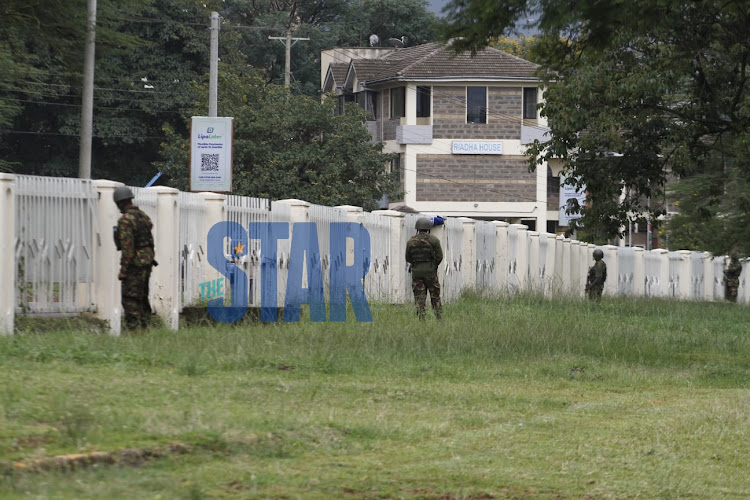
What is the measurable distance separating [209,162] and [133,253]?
45.7 ft

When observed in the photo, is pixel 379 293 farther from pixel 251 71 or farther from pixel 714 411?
pixel 251 71

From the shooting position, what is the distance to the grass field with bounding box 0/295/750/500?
6.82m

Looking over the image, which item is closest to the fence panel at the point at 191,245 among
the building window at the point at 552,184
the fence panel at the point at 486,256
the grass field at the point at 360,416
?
the grass field at the point at 360,416

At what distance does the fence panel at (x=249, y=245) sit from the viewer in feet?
55.9

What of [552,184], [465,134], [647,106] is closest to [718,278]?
[552,184]

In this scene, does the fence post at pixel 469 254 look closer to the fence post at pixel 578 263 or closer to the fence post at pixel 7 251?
the fence post at pixel 578 263

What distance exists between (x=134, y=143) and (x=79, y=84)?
50.0 feet


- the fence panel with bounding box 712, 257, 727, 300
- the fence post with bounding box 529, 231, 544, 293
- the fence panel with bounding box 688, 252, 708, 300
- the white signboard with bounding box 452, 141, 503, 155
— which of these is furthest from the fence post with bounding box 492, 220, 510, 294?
the white signboard with bounding box 452, 141, 503, 155

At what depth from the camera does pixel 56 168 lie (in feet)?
160

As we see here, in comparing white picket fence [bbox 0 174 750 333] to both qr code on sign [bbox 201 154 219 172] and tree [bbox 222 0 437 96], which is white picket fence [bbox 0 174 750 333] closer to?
qr code on sign [bbox 201 154 219 172]

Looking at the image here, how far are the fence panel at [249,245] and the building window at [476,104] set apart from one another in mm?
39979

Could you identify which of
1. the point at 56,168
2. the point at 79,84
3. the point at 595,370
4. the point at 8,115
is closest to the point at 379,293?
the point at 595,370

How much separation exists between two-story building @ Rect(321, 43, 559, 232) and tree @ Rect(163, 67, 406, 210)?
875 centimetres

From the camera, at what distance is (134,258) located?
43.6ft
